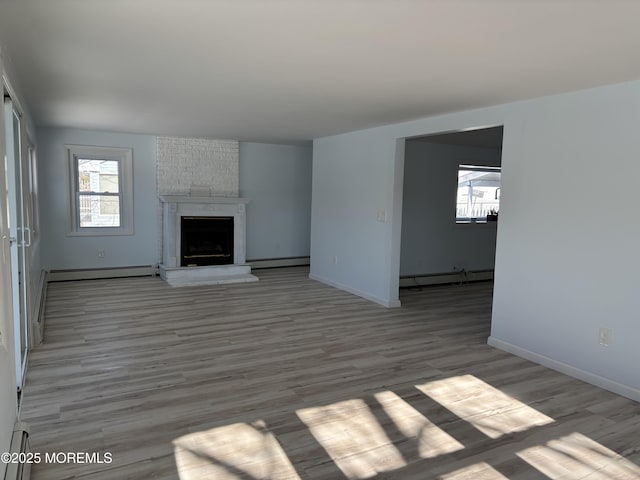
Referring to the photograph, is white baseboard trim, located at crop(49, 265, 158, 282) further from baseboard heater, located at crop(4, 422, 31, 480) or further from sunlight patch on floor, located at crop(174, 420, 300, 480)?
sunlight patch on floor, located at crop(174, 420, 300, 480)

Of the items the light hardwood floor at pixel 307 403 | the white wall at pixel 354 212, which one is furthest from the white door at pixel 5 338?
the white wall at pixel 354 212

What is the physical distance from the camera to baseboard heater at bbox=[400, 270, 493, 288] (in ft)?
23.1

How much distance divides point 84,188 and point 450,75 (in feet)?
19.3

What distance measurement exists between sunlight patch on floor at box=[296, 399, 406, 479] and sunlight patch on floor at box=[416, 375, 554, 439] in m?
0.58

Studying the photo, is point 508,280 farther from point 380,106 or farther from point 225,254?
point 225,254

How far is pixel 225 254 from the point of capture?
7727 millimetres

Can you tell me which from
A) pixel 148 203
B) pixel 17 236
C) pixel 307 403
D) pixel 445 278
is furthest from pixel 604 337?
pixel 148 203

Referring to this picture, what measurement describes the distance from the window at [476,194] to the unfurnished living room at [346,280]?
122cm

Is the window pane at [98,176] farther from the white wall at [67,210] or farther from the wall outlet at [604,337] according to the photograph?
the wall outlet at [604,337]

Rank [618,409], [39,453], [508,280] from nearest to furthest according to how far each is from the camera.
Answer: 1. [39,453]
2. [618,409]
3. [508,280]

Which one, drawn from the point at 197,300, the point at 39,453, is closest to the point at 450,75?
the point at 39,453

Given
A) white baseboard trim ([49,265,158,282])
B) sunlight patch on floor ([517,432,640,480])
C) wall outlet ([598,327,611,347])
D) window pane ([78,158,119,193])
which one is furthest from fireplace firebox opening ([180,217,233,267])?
sunlight patch on floor ([517,432,640,480])

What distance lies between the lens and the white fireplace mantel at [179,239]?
7.08m

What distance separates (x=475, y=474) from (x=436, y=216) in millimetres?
5397
